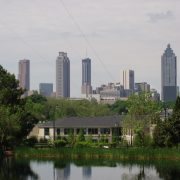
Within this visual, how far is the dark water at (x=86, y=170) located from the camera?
159 ft

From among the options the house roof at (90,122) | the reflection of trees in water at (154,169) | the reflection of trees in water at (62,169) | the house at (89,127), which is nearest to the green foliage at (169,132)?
the reflection of trees in water at (154,169)

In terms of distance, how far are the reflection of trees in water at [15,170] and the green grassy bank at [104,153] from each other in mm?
3929

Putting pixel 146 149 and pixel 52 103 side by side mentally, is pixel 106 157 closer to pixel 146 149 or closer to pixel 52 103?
pixel 146 149

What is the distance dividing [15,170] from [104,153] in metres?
15.2

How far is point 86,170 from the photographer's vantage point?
53625 mm

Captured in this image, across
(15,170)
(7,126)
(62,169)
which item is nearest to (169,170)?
(62,169)

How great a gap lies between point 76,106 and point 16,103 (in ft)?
263

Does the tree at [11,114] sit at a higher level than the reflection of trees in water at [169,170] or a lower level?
higher

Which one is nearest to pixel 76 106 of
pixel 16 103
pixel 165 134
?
pixel 16 103

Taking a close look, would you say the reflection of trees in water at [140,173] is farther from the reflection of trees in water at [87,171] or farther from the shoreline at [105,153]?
the shoreline at [105,153]

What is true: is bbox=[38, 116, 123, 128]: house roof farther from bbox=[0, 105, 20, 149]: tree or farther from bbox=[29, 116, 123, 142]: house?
bbox=[0, 105, 20, 149]: tree

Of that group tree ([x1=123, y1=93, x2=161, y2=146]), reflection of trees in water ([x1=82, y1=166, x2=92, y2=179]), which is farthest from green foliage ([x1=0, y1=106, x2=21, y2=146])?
tree ([x1=123, y1=93, x2=161, y2=146])

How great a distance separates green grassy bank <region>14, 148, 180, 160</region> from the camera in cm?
6331

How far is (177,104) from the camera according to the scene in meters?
71.8
